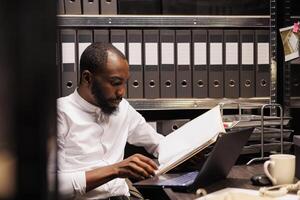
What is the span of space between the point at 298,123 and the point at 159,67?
918 mm

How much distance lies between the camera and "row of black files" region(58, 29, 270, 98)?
204 centimetres

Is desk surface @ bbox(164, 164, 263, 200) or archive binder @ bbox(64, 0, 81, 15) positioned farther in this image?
archive binder @ bbox(64, 0, 81, 15)

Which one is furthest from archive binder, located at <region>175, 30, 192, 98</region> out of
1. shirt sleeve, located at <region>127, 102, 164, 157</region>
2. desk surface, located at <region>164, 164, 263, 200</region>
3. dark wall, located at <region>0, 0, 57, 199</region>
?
dark wall, located at <region>0, 0, 57, 199</region>

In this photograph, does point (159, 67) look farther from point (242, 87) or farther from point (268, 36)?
point (268, 36)

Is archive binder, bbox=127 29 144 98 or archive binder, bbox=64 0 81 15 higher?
archive binder, bbox=64 0 81 15

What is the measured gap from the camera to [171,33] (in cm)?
207

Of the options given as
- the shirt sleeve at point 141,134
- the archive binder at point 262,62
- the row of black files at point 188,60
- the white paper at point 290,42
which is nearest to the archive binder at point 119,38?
the row of black files at point 188,60

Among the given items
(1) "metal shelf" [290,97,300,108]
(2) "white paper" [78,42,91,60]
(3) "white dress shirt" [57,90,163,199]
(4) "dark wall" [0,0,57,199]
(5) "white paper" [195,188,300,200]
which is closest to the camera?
(4) "dark wall" [0,0,57,199]

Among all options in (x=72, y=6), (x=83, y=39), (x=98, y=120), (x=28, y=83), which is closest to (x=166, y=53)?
(x=83, y=39)

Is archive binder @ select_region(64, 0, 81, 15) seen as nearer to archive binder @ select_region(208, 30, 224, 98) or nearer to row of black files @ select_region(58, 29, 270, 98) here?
row of black files @ select_region(58, 29, 270, 98)

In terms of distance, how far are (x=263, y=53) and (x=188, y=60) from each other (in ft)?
1.20

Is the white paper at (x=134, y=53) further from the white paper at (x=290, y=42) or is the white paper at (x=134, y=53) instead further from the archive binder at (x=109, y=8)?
the white paper at (x=290, y=42)

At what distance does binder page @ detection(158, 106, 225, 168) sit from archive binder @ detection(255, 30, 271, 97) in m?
0.79

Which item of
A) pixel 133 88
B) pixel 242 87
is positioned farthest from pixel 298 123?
pixel 133 88
